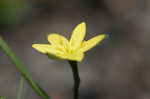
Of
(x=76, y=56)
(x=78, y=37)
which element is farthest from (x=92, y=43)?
(x=78, y=37)

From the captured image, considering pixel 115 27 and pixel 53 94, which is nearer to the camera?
pixel 53 94

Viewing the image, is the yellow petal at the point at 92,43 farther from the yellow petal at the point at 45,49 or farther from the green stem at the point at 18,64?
the green stem at the point at 18,64

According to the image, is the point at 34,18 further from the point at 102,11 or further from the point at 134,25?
the point at 134,25

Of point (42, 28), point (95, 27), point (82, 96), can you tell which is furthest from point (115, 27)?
point (82, 96)

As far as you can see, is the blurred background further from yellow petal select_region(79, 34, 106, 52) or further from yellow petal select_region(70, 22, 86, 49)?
yellow petal select_region(79, 34, 106, 52)

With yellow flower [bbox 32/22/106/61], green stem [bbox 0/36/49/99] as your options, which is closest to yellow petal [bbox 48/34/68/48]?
yellow flower [bbox 32/22/106/61]

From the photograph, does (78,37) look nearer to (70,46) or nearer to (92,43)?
(70,46)
